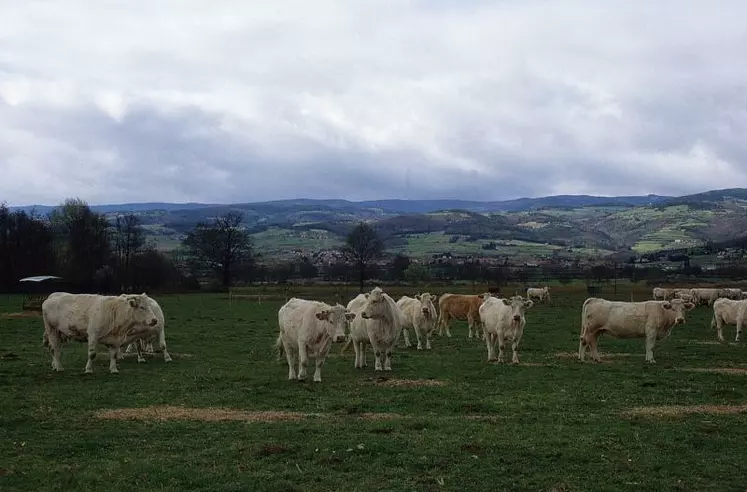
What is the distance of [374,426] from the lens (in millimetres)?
12898

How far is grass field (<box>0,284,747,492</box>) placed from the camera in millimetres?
9906

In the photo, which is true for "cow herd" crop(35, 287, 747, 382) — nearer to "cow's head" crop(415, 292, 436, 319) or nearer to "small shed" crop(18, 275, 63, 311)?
"cow's head" crop(415, 292, 436, 319)

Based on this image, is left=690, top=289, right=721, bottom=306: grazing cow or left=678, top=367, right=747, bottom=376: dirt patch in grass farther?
left=690, top=289, right=721, bottom=306: grazing cow

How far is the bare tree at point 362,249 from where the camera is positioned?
9431 centimetres

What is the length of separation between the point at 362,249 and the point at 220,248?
18485 millimetres

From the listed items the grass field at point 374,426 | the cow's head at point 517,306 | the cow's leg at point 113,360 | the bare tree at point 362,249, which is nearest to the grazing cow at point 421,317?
the grass field at point 374,426

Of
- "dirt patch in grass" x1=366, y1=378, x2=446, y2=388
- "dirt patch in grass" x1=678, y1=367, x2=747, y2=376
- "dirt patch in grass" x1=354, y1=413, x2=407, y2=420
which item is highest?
"dirt patch in grass" x1=354, y1=413, x2=407, y2=420

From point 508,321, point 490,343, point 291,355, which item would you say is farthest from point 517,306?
point 291,355

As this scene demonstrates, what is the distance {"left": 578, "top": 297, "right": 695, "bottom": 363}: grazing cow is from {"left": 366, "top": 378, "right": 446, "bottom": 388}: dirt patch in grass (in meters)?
7.57

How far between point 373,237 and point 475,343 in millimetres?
69098

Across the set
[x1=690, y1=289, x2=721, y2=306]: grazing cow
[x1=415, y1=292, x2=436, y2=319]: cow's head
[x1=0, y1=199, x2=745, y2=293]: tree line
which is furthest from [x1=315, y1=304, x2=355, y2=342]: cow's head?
[x1=0, y1=199, x2=745, y2=293]: tree line

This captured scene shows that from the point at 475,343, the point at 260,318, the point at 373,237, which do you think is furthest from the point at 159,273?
the point at 475,343

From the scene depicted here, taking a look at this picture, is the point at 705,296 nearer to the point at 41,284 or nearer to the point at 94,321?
the point at 94,321

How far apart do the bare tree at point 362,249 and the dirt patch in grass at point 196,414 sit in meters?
76.9
